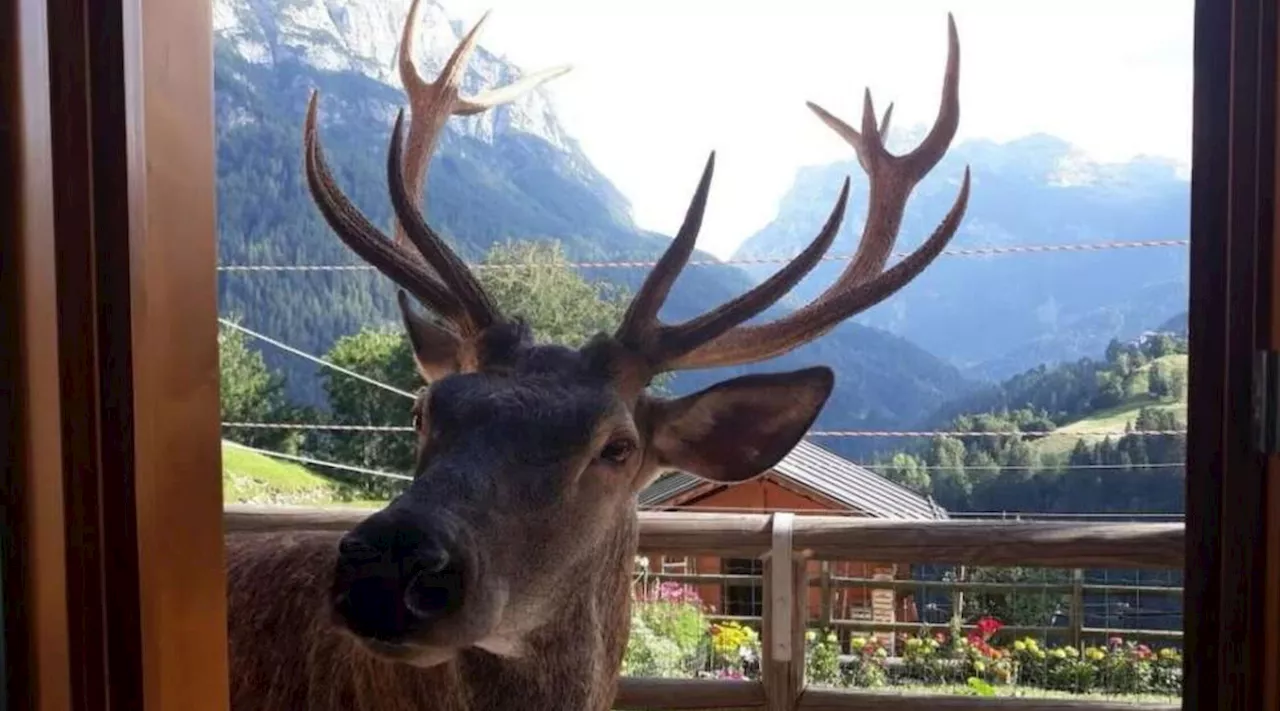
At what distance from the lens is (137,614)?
864mm

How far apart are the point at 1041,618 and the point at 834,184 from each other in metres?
5.44

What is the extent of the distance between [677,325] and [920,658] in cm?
270

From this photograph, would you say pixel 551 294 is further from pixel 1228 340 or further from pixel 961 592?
pixel 1228 340

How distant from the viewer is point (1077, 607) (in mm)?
4434

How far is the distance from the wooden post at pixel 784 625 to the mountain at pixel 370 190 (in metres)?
3.36

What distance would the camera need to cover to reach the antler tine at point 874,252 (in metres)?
2.54

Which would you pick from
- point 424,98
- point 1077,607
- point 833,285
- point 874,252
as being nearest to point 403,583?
point 833,285

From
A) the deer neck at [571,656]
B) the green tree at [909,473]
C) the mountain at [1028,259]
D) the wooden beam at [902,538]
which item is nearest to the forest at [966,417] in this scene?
the green tree at [909,473]

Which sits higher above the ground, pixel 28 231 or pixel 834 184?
pixel 834 184

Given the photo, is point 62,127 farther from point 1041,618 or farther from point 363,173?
point 363,173

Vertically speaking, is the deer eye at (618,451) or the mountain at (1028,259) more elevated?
the mountain at (1028,259)

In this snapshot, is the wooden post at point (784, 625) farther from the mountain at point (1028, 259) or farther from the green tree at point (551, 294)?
the green tree at point (551, 294)

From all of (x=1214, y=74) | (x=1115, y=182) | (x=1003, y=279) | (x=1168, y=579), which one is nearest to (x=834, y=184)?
(x=1003, y=279)

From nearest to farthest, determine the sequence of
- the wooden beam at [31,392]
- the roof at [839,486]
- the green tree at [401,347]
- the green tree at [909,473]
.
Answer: the wooden beam at [31,392]
the roof at [839,486]
the green tree at [909,473]
the green tree at [401,347]
